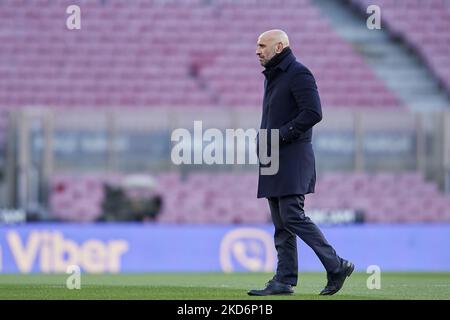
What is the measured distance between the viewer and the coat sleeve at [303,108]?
795 centimetres

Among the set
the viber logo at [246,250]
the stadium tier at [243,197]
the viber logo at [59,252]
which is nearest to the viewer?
the viber logo at [59,252]

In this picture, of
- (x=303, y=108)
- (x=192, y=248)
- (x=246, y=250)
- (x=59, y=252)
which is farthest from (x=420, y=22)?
(x=303, y=108)

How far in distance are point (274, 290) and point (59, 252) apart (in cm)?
765

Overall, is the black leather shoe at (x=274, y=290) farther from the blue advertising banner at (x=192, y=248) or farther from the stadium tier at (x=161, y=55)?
the stadium tier at (x=161, y=55)

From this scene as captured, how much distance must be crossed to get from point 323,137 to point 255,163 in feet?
3.71

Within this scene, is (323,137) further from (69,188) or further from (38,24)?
(38,24)

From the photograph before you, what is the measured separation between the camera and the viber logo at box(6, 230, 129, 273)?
49.7 feet

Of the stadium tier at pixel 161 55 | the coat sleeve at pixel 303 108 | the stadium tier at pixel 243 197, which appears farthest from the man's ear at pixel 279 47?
the stadium tier at pixel 161 55

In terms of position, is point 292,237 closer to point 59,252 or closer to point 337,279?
point 337,279

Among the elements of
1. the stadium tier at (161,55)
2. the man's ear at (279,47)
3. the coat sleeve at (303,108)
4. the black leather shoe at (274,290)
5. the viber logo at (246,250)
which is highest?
the stadium tier at (161,55)

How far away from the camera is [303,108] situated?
26.2 feet

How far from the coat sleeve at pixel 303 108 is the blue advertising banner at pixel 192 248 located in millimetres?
7443

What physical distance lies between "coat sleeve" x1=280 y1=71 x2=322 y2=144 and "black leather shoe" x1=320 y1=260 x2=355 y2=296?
94 cm
